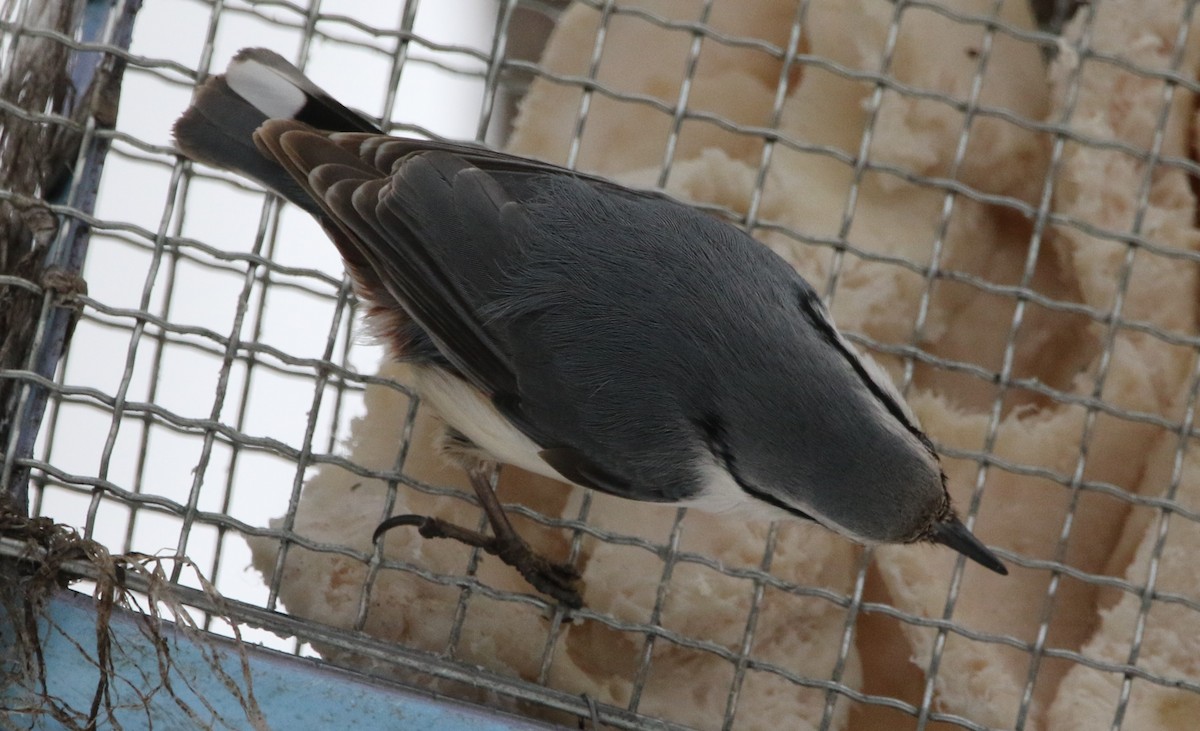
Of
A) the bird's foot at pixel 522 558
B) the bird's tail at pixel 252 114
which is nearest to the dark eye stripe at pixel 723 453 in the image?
the bird's foot at pixel 522 558

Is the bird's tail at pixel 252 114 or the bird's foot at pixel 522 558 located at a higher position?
the bird's tail at pixel 252 114

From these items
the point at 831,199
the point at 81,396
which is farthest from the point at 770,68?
the point at 81,396

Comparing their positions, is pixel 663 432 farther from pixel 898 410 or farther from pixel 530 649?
pixel 530 649

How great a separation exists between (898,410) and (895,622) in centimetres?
40

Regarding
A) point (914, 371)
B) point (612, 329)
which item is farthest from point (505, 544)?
point (914, 371)

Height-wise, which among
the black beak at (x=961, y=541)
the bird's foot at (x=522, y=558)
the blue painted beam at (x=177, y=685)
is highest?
the black beak at (x=961, y=541)

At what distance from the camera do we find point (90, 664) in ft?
4.40

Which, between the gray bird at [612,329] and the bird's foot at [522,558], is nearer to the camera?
the gray bird at [612,329]

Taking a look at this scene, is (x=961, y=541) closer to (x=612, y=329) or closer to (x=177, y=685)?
(x=612, y=329)

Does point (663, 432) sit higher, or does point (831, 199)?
point (831, 199)

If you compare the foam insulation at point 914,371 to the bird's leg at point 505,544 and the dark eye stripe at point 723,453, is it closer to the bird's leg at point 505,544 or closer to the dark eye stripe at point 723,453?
the bird's leg at point 505,544

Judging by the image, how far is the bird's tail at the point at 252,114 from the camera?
153cm

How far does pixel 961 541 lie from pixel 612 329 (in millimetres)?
464

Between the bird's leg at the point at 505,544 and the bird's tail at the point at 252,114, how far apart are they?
16.1 inches
